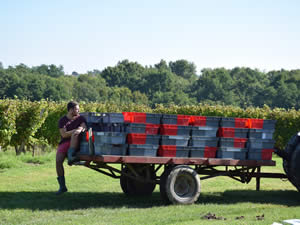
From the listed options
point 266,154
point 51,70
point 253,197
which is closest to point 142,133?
point 266,154

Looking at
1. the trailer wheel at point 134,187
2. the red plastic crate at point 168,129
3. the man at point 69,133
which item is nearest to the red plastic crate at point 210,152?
the red plastic crate at point 168,129

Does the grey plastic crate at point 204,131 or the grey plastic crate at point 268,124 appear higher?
the grey plastic crate at point 268,124

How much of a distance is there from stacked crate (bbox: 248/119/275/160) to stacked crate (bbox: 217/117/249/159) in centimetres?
14

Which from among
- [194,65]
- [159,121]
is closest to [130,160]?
[159,121]

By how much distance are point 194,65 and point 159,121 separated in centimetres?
18257

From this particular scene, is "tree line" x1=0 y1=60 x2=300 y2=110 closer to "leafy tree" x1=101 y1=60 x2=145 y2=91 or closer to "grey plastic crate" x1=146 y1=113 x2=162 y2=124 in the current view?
"leafy tree" x1=101 y1=60 x2=145 y2=91

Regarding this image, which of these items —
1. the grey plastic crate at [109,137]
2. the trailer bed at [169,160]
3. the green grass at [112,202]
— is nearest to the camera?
the green grass at [112,202]

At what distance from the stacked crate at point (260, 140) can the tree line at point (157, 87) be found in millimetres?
81563

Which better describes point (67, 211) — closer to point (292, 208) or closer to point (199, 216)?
point (199, 216)

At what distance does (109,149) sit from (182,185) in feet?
5.76

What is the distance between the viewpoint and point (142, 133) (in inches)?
385

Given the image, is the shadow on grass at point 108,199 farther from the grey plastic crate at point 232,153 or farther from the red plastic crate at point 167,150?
the red plastic crate at point 167,150

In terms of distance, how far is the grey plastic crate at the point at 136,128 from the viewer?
31.7 feet

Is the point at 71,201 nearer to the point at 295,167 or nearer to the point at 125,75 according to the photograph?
the point at 295,167
